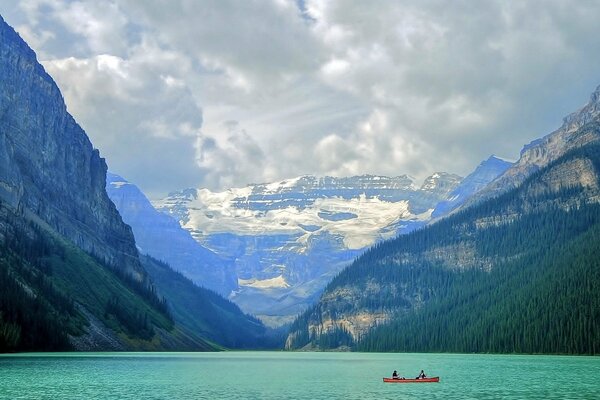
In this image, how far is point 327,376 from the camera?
15938 cm

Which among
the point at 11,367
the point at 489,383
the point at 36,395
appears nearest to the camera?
the point at 36,395

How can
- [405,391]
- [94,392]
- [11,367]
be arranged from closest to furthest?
[94,392] < [405,391] < [11,367]

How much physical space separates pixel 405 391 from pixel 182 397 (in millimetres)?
35857

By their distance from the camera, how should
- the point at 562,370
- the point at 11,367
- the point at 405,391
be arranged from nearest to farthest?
1. the point at 405,391
2. the point at 11,367
3. the point at 562,370

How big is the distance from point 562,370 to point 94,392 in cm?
10035

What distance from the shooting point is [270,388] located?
401 feet

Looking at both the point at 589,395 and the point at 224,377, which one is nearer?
the point at 589,395

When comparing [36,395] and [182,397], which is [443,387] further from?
[36,395]

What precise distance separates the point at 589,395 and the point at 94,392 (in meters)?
68.3

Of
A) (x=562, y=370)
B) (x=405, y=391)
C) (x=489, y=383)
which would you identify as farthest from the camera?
(x=562, y=370)

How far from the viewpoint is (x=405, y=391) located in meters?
120

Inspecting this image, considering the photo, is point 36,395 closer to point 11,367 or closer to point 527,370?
point 11,367

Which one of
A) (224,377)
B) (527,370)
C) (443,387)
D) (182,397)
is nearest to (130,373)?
(224,377)

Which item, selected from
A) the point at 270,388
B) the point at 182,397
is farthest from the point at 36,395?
the point at 270,388
